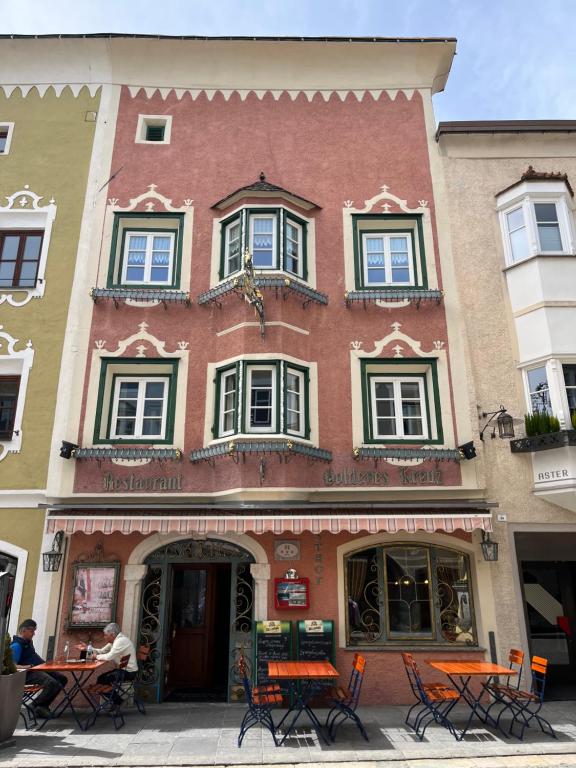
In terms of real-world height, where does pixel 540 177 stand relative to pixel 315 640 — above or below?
above

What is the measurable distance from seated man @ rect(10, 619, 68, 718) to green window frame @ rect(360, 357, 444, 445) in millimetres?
6822

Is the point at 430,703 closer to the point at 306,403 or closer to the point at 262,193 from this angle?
the point at 306,403

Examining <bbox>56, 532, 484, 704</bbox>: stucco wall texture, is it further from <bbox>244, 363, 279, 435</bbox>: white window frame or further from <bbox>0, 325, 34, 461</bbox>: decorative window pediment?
<bbox>0, 325, 34, 461</bbox>: decorative window pediment

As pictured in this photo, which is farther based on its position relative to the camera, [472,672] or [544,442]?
[544,442]

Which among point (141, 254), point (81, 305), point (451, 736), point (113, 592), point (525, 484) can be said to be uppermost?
point (141, 254)

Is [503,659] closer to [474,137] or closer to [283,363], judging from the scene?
[283,363]

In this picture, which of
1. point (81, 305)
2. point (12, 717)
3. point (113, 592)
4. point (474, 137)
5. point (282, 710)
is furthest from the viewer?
point (474, 137)

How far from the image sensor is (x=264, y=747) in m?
7.61

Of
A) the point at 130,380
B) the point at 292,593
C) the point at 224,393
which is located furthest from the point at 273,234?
the point at 292,593

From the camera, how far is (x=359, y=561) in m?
10.7

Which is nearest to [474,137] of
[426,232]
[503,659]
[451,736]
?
[426,232]

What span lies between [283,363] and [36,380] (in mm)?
5187

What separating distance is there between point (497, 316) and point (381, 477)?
4461 millimetres

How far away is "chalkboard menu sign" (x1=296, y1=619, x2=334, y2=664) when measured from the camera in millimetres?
9820
